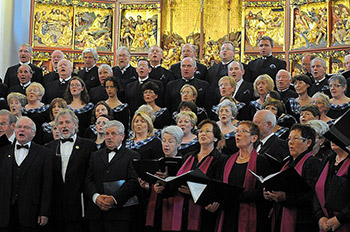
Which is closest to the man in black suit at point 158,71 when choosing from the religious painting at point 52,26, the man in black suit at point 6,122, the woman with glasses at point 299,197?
the man in black suit at point 6,122

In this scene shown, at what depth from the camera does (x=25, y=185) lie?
6.10 meters

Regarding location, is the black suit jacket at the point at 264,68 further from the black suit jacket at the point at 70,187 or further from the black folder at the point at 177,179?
the black folder at the point at 177,179

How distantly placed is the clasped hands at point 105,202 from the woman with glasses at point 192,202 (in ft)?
1.56

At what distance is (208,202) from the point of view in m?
5.36

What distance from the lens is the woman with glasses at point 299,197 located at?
17.0 ft

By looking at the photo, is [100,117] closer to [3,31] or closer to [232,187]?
[232,187]

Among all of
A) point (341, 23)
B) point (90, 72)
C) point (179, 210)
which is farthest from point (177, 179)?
point (341, 23)

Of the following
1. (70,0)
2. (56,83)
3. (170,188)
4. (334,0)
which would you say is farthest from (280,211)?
(70,0)

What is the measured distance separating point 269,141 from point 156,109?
Answer: 2.24 metres

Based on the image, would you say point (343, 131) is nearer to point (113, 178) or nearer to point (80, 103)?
point (113, 178)

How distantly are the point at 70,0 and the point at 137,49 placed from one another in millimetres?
1794

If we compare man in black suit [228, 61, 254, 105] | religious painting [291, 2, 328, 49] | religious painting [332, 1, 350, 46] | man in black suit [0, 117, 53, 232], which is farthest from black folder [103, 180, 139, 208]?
religious painting [291, 2, 328, 49]

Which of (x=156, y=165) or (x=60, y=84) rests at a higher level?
(x=60, y=84)

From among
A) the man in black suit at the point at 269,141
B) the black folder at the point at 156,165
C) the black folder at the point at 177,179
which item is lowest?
the black folder at the point at 177,179
